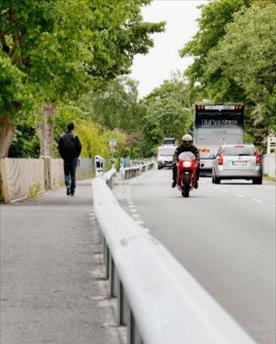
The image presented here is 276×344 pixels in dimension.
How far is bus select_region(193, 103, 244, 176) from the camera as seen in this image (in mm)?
52406

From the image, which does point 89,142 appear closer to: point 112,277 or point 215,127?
point 215,127

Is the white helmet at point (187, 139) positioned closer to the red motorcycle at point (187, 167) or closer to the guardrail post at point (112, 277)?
the red motorcycle at point (187, 167)

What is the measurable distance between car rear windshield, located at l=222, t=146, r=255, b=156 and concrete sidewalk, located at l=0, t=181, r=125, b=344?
73.0 ft

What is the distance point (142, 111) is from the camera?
15388 cm

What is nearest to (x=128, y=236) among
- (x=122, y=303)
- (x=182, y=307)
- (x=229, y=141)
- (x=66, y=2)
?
(x=122, y=303)

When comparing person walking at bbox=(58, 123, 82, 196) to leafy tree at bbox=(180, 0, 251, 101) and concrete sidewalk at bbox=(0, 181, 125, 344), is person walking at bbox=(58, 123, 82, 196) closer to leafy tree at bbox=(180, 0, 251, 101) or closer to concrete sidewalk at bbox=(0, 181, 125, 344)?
concrete sidewalk at bbox=(0, 181, 125, 344)

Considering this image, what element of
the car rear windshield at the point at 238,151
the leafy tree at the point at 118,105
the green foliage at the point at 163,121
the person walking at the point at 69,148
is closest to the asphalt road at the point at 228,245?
the person walking at the point at 69,148

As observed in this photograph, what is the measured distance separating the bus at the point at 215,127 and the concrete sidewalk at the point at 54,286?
35.5m

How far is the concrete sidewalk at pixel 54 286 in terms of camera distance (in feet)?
23.1

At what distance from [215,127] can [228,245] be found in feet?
129

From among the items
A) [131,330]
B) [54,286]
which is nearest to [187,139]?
[54,286]

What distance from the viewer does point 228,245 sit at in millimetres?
13680

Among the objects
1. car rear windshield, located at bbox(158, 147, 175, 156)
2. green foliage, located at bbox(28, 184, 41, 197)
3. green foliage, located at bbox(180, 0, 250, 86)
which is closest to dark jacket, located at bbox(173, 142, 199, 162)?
green foliage, located at bbox(28, 184, 41, 197)

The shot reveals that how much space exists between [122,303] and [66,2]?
17.2m
